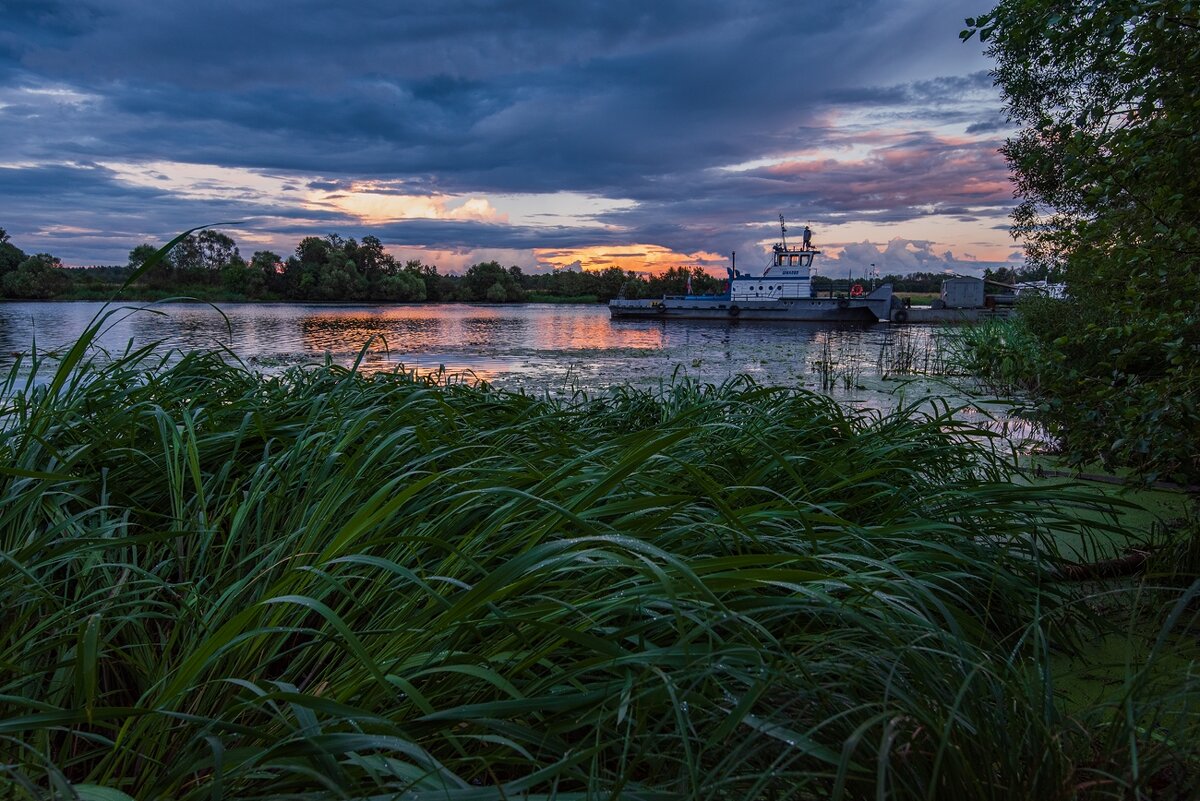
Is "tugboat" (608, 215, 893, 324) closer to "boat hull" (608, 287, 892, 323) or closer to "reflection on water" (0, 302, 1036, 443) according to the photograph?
"boat hull" (608, 287, 892, 323)

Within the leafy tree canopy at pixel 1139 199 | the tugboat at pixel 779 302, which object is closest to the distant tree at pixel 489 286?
the tugboat at pixel 779 302

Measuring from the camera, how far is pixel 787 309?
3241 centimetres

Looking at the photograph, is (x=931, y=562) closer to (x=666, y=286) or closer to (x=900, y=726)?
(x=900, y=726)

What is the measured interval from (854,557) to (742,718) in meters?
0.55

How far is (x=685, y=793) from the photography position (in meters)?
0.94

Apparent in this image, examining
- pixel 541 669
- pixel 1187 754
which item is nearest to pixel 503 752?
pixel 541 669

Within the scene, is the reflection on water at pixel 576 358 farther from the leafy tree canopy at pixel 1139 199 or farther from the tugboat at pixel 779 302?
the tugboat at pixel 779 302

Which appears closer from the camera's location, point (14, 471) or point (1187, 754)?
point (1187, 754)

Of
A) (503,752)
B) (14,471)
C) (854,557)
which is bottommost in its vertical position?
(503,752)

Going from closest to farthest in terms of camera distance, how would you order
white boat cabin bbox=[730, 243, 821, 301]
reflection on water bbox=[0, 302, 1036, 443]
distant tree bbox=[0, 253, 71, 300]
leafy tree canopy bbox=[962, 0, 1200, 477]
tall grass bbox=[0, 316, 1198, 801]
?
1. tall grass bbox=[0, 316, 1198, 801]
2. leafy tree canopy bbox=[962, 0, 1200, 477]
3. reflection on water bbox=[0, 302, 1036, 443]
4. distant tree bbox=[0, 253, 71, 300]
5. white boat cabin bbox=[730, 243, 821, 301]

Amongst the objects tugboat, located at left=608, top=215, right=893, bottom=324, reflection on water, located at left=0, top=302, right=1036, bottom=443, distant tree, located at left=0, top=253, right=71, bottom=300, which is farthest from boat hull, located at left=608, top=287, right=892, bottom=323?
distant tree, located at left=0, top=253, right=71, bottom=300

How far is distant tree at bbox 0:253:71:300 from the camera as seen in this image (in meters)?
27.4

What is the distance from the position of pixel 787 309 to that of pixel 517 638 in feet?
108

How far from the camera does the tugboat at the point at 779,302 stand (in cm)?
3219
